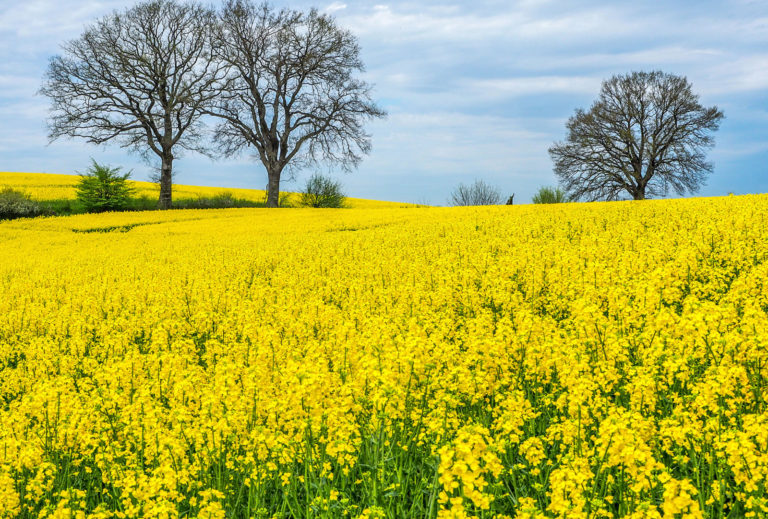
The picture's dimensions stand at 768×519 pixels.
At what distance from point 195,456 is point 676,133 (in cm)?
4829

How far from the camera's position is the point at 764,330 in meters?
4.37

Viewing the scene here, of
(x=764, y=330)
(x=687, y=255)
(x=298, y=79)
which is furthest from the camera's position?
(x=298, y=79)

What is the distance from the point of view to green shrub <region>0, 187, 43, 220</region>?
35491mm

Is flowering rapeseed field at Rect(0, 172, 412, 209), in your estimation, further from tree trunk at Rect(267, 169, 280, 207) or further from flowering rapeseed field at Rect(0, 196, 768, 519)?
flowering rapeseed field at Rect(0, 196, 768, 519)

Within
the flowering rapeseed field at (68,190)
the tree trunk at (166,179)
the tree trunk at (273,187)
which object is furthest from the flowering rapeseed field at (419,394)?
the flowering rapeseed field at (68,190)

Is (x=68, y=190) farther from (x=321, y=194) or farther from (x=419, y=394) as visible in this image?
(x=419, y=394)

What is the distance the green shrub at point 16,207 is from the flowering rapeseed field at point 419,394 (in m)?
29.6

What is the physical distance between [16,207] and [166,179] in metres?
9.26

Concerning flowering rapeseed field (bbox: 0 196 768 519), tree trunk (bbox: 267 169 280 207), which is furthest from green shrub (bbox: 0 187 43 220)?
flowering rapeseed field (bbox: 0 196 768 519)

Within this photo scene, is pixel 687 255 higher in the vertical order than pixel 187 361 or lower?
higher

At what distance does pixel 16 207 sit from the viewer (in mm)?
Answer: 35844

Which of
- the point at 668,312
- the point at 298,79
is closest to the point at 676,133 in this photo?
the point at 298,79

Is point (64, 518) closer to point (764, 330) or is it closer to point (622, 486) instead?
point (622, 486)

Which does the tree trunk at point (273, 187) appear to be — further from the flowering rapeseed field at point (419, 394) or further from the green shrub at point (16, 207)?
the flowering rapeseed field at point (419, 394)
